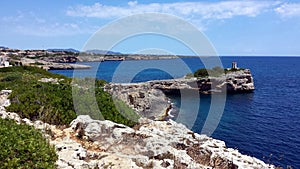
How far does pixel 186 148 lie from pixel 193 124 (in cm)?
3004

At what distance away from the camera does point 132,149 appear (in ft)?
36.3

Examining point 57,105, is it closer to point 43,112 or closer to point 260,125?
point 43,112

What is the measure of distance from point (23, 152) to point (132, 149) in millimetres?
4487

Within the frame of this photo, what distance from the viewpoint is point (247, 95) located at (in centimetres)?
6844

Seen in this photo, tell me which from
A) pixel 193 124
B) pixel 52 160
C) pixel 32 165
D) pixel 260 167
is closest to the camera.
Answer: pixel 32 165

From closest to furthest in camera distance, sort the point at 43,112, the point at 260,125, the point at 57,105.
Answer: the point at 43,112 → the point at 57,105 → the point at 260,125

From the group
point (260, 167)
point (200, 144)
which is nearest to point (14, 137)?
point (200, 144)

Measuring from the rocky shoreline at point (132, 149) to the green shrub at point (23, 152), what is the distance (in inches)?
21.8

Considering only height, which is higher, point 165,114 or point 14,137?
point 14,137

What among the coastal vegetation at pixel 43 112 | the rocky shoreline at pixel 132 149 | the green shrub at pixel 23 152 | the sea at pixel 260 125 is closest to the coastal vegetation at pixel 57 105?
the coastal vegetation at pixel 43 112

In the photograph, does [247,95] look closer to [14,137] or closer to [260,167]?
[260,167]

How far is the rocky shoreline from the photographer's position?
9281 millimetres

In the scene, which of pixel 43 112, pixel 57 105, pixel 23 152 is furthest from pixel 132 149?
pixel 57 105

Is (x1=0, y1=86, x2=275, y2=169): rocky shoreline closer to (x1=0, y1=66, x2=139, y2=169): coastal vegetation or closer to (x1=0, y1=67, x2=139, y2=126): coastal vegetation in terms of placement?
(x1=0, y1=66, x2=139, y2=169): coastal vegetation
